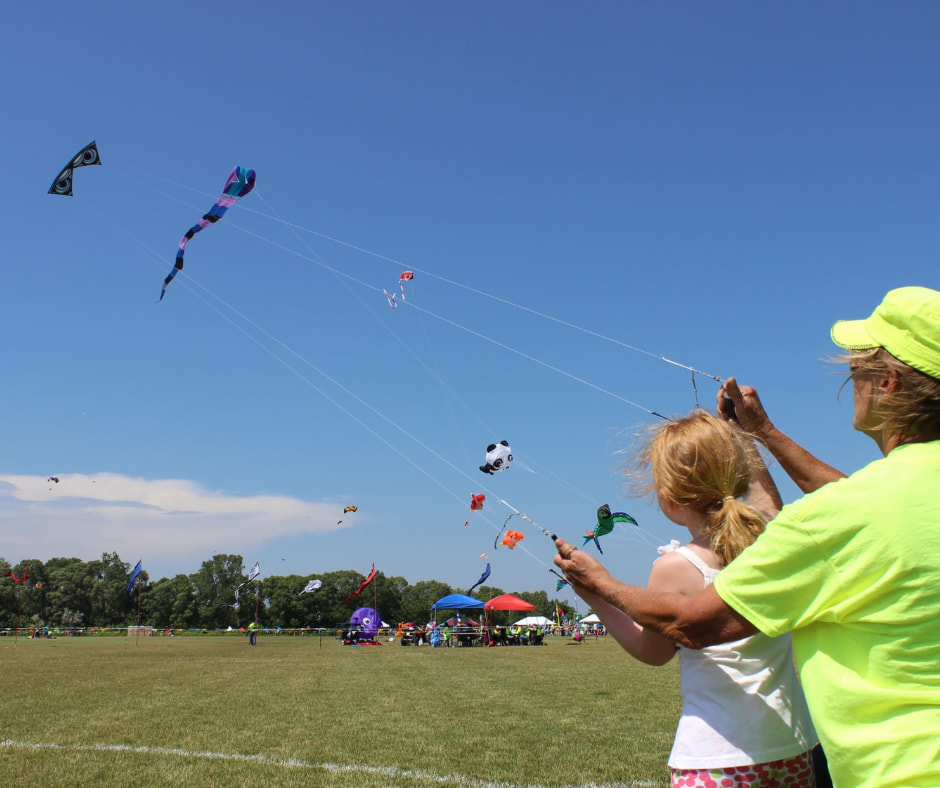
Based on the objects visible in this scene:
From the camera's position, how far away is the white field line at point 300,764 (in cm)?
486

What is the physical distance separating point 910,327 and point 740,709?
3.01 feet

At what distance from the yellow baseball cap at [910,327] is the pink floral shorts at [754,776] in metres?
0.93

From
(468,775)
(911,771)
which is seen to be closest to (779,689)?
(911,771)

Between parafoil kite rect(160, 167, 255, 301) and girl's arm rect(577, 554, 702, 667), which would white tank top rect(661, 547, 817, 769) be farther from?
parafoil kite rect(160, 167, 255, 301)

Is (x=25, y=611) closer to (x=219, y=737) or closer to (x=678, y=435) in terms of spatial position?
(x=219, y=737)

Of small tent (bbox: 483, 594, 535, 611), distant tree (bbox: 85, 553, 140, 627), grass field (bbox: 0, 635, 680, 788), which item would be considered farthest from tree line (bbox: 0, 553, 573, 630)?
grass field (bbox: 0, 635, 680, 788)

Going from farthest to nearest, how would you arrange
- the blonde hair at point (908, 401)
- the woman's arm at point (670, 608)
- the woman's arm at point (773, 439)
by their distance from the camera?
the woman's arm at point (773, 439)
the woman's arm at point (670, 608)
the blonde hair at point (908, 401)

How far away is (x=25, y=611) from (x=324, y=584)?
1313 inches

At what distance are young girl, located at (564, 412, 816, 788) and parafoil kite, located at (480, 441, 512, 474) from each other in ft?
11.7

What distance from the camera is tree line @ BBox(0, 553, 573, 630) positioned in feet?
261

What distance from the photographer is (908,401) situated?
4.10 feet

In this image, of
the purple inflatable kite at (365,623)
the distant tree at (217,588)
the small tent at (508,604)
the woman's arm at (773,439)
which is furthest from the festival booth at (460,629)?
the distant tree at (217,588)

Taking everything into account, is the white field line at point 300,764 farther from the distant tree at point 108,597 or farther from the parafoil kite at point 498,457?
the distant tree at point 108,597

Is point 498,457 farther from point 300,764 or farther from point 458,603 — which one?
point 458,603
